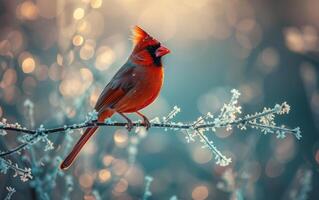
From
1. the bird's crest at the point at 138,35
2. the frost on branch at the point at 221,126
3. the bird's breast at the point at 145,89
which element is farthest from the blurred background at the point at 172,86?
the frost on branch at the point at 221,126

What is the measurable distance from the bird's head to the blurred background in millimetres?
550

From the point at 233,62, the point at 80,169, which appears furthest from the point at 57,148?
the point at 233,62

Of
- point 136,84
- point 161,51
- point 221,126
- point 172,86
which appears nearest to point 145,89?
point 136,84

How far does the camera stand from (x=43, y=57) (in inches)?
299

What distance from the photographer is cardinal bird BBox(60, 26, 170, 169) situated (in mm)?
2615

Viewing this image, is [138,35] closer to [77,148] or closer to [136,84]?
[136,84]

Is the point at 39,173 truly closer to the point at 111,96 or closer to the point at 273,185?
the point at 111,96

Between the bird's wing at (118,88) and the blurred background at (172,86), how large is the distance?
0.30m

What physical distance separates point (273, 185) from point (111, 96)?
13.2 ft

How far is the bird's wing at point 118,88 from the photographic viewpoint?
9.18ft

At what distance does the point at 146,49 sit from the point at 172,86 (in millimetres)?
6257

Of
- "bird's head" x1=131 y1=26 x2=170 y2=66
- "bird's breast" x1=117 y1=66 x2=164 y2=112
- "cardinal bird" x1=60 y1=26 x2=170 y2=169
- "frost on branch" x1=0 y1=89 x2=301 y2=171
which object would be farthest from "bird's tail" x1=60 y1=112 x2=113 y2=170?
"frost on branch" x1=0 y1=89 x2=301 y2=171

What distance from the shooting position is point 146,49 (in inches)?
108

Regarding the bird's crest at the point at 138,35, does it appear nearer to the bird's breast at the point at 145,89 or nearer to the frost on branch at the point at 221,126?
the bird's breast at the point at 145,89
